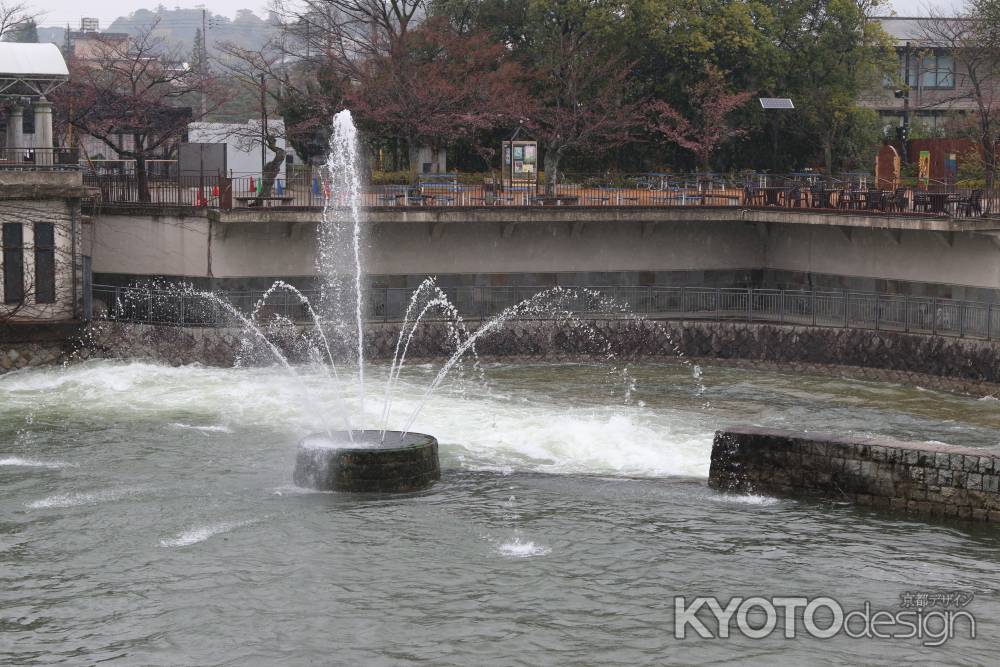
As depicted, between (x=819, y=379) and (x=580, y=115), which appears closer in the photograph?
(x=819, y=379)

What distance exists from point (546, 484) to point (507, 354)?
15.5m

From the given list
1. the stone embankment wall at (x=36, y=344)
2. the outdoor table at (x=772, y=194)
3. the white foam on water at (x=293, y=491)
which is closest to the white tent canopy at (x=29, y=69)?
the stone embankment wall at (x=36, y=344)

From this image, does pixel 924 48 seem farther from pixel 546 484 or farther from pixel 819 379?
pixel 546 484

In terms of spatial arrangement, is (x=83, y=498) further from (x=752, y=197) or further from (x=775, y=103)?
(x=775, y=103)

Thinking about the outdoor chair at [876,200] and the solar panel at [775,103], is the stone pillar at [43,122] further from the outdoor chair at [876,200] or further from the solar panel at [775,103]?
the solar panel at [775,103]

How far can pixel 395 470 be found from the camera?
23.4 metres

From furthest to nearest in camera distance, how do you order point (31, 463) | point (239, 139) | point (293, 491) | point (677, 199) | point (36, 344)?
point (239, 139) → point (677, 199) → point (36, 344) → point (31, 463) → point (293, 491)

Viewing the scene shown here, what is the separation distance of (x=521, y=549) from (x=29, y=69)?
26744 millimetres

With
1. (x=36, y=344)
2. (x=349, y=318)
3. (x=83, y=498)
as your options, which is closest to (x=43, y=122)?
(x=36, y=344)

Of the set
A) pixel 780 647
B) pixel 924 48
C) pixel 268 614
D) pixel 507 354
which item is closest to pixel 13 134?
pixel 507 354

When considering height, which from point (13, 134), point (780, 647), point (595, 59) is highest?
point (595, 59)

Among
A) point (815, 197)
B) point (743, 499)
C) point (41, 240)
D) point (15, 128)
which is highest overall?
point (15, 128)

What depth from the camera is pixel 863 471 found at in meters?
22.9

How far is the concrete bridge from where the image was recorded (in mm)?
39688
